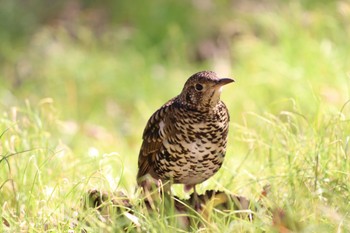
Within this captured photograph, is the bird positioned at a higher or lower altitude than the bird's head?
lower

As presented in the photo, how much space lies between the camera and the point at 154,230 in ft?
10.9

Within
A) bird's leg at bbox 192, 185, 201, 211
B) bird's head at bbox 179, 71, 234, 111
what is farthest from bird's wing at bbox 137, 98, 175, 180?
bird's leg at bbox 192, 185, 201, 211

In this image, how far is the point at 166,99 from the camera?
7723 mm

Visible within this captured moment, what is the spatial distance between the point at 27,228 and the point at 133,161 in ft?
8.35

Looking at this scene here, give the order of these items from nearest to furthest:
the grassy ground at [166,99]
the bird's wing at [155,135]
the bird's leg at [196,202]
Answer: the grassy ground at [166,99]
the bird's leg at [196,202]
the bird's wing at [155,135]

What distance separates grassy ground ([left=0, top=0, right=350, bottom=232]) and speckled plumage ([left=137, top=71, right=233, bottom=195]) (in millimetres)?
201

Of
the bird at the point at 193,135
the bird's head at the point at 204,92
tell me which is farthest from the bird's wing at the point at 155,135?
the bird's head at the point at 204,92

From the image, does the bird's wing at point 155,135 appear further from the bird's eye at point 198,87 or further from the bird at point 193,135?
the bird's eye at point 198,87

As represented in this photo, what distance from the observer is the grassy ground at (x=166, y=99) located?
12.4 ft

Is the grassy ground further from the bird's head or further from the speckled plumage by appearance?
the bird's head

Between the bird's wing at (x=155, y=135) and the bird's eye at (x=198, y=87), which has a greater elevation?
the bird's eye at (x=198, y=87)

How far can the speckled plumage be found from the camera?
13.0ft

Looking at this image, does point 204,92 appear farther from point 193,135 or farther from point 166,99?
point 166,99

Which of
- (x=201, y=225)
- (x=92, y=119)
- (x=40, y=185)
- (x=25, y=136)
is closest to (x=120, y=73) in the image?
(x=92, y=119)
